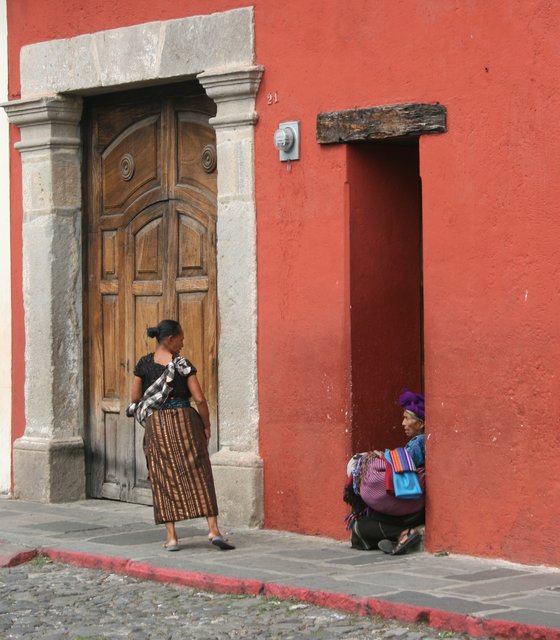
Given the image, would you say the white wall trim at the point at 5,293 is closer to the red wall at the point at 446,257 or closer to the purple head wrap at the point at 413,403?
the red wall at the point at 446,257

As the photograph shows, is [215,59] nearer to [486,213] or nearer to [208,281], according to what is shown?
[208,281]

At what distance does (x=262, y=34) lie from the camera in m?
9.81

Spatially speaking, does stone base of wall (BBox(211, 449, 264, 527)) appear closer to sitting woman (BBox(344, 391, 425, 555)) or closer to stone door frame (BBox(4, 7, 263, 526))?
stone door frame (BBox(4, 7, 263, 526))

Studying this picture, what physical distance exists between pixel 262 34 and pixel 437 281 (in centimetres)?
214

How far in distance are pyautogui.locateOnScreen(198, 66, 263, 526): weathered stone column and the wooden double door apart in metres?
A: 0.45

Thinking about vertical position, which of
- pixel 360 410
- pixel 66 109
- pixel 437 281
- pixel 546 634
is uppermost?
pixel 66 109

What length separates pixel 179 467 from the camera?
29.8 feet

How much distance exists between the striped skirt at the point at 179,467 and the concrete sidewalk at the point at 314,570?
25 cm

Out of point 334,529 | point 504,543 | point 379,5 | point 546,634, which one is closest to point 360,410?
point 334,529

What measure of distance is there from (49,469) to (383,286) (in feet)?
10.0

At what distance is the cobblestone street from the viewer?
702cm

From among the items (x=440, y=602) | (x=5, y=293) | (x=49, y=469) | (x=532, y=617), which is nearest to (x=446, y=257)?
(x=440, y=602)

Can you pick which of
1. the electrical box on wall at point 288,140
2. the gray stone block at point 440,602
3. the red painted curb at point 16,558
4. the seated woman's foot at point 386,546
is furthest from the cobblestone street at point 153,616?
the electrical box on wall at point 288,140

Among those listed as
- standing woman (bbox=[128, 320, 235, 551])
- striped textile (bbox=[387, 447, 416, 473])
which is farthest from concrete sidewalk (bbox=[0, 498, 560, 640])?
striped textile (bbox=[387, 447, 416, 473])
